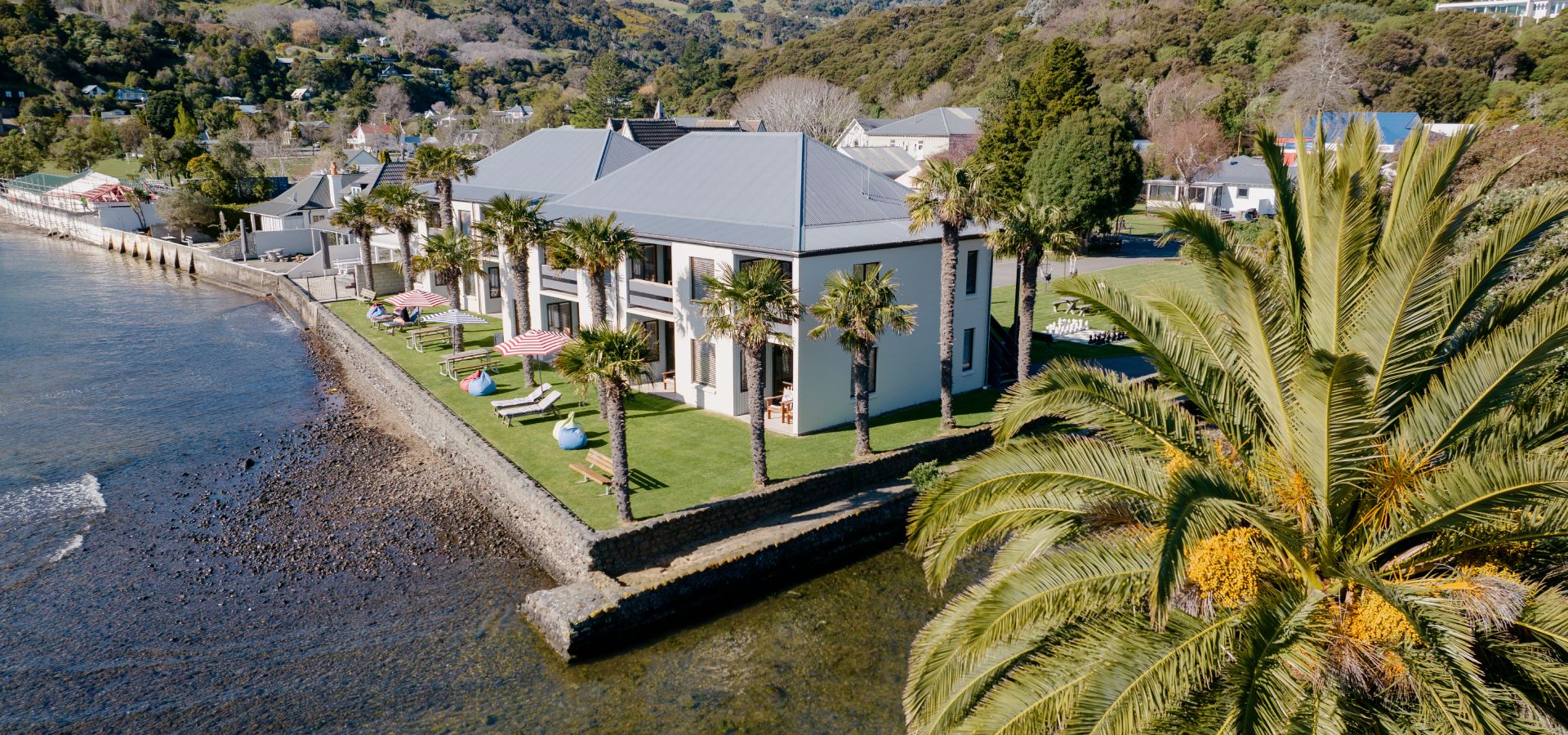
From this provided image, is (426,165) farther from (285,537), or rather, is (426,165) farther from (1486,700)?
(1486,700)

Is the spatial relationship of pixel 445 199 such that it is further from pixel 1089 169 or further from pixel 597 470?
pixel 1089 169

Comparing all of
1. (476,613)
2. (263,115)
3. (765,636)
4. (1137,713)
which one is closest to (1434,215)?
(1137,713)

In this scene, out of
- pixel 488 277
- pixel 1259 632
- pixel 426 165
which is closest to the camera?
pixel 1259 632

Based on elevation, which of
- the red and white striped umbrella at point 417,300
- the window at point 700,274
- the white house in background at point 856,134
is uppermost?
the white house in background at point 856,134

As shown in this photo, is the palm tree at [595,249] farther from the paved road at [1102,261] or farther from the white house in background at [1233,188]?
the white house in background at [1233,188]

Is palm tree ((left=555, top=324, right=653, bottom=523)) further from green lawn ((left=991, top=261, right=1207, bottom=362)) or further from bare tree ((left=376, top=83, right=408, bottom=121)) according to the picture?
bare tree ((left=376, top=83, right=408, bottom=121))

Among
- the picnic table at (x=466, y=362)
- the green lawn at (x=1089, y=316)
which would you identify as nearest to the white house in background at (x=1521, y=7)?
the green lawn at (x=1089, y=316)
